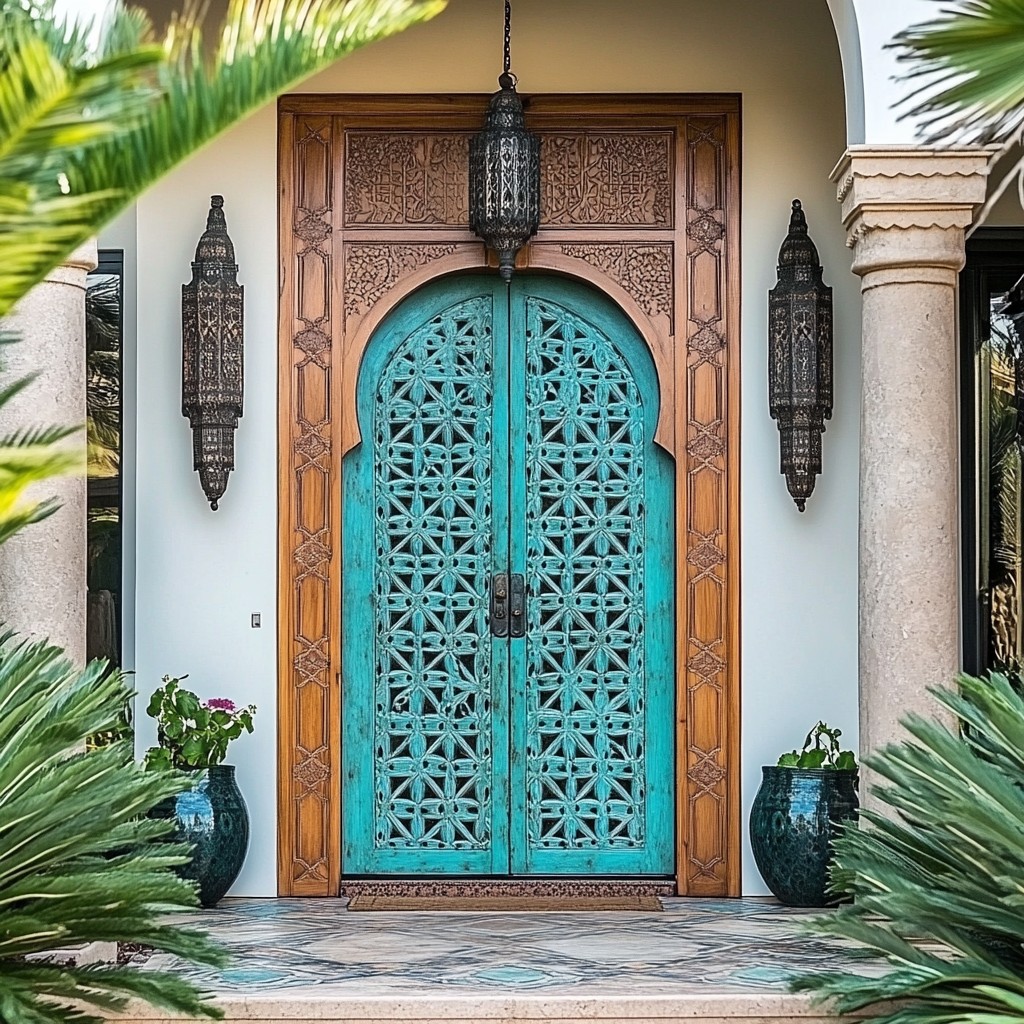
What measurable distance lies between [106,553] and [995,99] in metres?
4.69

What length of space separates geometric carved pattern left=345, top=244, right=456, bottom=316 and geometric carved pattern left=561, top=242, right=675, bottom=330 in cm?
59

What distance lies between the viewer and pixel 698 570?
22.1 ft

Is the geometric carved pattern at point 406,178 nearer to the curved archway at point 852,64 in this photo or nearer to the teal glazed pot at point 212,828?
the curved archway at point 852,64

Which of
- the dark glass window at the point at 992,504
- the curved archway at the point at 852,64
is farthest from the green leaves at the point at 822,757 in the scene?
the curved archway at the point at 852,64

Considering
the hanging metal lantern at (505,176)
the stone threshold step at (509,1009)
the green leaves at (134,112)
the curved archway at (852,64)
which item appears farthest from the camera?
the hanging metal lantern at (505,176)

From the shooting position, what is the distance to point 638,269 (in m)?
6.82

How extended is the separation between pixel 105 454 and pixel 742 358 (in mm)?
2737

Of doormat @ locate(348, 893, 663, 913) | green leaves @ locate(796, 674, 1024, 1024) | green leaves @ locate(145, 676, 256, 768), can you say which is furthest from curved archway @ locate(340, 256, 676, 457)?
green leaves @ locate(796, 674, 1024, 1024)

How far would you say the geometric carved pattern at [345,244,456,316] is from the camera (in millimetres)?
6805

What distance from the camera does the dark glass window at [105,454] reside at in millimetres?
6863

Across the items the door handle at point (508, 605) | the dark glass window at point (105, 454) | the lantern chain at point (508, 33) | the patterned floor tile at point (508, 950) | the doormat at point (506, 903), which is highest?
the lantern chain at point (508, 33)

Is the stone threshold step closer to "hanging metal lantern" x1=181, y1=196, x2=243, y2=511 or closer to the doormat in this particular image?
the doormat

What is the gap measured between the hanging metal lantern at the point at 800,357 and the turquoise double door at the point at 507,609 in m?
0.54

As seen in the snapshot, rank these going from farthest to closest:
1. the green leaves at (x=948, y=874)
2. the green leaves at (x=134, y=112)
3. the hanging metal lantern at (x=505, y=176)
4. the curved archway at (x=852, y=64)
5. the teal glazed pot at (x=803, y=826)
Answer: the hanging metal lantern at (x=505, y=176)
the teal glazed pot at (x=803, y=826)
the curved archway at (x=852, y=64)
the green leaves at (x=948, y=874)
the green leaves at (x=134, y=112)
